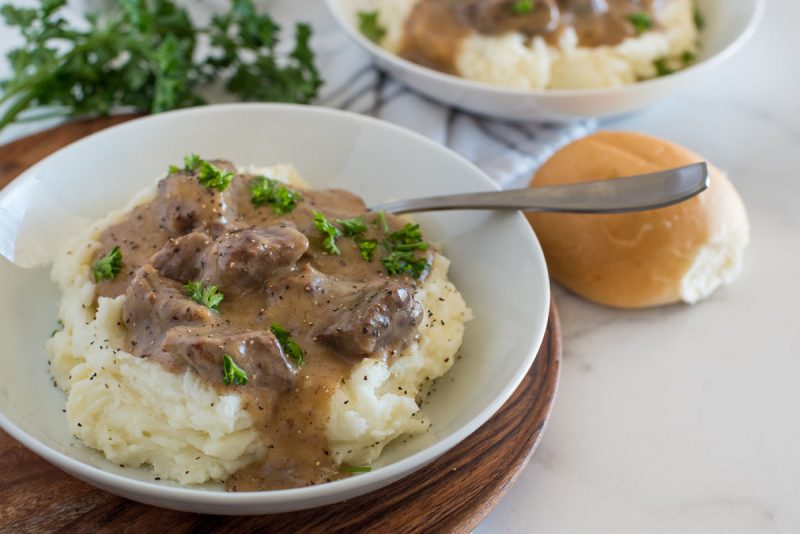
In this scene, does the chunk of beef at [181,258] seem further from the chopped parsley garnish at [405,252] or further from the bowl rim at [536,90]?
the bowl rim at [536,90]

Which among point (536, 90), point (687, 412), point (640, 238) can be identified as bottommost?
point (687, 412)

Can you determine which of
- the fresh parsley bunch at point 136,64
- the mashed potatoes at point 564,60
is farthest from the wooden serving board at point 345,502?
the mashed potatoes at point 564,60

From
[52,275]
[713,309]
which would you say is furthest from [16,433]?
[713,309]

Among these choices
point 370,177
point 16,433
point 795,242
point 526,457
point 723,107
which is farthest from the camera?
point 723,107

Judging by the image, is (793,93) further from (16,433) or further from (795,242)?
(16,433)

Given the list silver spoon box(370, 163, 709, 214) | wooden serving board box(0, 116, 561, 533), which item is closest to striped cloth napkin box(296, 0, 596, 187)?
silver spoon box(370, 163, 709, 214)

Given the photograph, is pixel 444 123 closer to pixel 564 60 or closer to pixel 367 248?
pixel 564 60

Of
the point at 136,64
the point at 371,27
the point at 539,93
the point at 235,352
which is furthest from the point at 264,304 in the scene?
the point at 371,27
